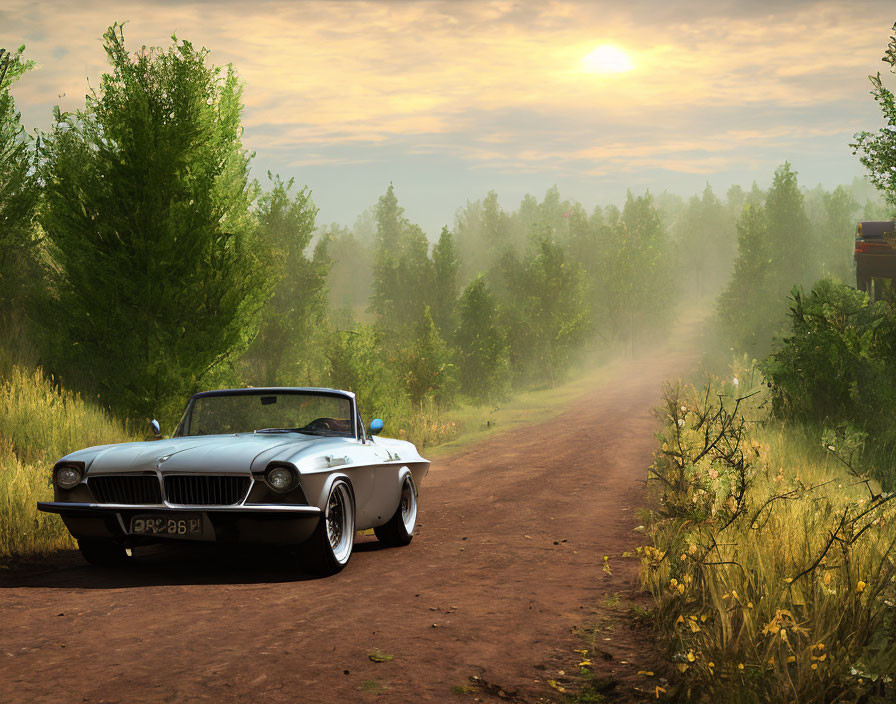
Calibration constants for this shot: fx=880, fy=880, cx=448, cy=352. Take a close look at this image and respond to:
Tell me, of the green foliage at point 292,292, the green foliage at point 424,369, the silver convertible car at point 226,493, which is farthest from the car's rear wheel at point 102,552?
the green foliage at point 292,292

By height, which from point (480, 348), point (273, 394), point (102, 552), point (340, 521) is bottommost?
point (480, 348)

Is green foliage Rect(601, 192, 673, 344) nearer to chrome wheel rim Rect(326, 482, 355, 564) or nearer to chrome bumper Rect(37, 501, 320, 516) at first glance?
chrome wheel rim Rect(326, 482, 355, 564)

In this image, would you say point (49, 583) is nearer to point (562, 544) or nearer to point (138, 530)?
point (138, 530)

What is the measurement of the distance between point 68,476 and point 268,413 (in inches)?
78.3

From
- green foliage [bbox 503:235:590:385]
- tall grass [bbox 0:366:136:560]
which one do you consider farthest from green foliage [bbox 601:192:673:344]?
tall grass [bbox 0:366:136:560]

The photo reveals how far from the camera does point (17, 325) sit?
63.3ft

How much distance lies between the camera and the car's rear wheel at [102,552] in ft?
25.1

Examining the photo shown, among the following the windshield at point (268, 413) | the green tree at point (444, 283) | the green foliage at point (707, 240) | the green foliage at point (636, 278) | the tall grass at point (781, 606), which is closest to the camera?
the tall grass at point (781, 606)

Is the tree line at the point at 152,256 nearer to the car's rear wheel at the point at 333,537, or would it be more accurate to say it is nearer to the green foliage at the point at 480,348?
the green foliage at the point at 480,348

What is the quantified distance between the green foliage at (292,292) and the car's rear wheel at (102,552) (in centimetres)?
3373

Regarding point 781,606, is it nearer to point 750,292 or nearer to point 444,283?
point 444,283

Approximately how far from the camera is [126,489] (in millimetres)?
7121

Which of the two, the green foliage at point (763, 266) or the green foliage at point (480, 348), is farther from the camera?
the green foliage at point (763, 266)

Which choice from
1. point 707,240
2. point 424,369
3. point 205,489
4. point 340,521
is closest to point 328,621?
point 205,489
